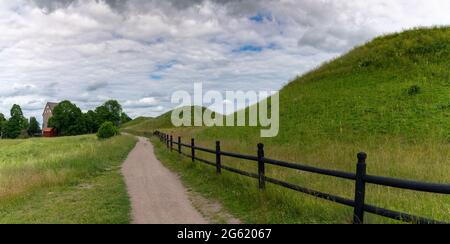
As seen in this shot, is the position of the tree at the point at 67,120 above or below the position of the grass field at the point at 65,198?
above

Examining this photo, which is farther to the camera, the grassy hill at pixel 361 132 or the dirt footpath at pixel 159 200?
the grassy hill at pixel 361 132

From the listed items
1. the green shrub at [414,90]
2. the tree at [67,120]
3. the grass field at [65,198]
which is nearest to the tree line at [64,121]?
the tree at [67,120]

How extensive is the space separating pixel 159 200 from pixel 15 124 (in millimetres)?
122098

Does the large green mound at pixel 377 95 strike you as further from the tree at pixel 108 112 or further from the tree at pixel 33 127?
the tree at pixel 33 127

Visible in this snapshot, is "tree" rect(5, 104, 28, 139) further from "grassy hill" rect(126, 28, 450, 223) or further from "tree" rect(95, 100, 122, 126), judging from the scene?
"grassy hill" rect(126, 28, 450, 223)

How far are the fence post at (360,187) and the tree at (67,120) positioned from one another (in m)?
113

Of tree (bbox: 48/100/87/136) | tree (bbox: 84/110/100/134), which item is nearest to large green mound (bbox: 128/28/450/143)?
tree (bbox: 48/100/87/136)

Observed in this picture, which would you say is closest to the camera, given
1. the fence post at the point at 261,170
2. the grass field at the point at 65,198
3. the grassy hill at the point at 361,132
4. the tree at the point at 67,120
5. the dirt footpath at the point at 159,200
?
the dirt footpath at the point at 159,200

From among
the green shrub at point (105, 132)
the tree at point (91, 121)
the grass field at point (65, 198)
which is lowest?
the grass field at point (65, 198)

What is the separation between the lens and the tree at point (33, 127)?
131375 millimetres

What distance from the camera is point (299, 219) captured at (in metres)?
7.07

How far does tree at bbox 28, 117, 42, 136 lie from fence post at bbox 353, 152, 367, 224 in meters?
145

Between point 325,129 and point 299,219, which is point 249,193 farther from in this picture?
point 325,129

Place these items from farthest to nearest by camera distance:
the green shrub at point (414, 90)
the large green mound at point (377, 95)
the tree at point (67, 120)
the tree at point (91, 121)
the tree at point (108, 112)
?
1. the tree at point (108, 112)
2. the tree at point (91, 121)
3. the tree at point (67, 120)
4. the green shrub at point (414, 90)
5. the large green mound at point (377, 95)
